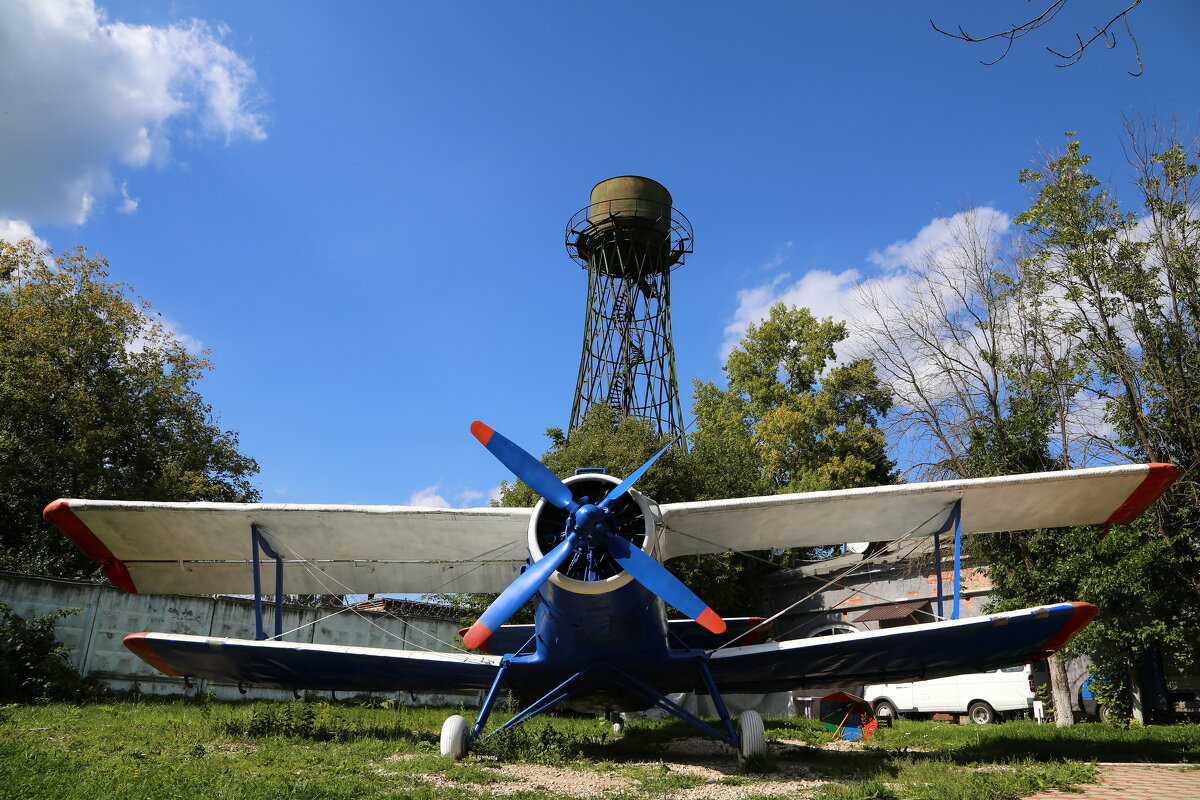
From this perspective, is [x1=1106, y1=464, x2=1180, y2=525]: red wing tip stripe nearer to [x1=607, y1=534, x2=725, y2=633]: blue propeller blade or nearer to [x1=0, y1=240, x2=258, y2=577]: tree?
[x1=607, y1=534, x2=725, y2=633]: blue propeller blade

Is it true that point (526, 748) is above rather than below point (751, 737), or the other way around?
below

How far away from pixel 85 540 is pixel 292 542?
7.93ft

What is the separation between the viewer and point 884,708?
1838cm

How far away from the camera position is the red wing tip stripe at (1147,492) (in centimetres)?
841

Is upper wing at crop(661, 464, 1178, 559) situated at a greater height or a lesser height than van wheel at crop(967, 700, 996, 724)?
greater

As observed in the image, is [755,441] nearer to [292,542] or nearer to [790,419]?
[790,419]

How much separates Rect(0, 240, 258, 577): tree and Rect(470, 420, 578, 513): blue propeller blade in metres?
14.3

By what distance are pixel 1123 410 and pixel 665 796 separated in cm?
1309

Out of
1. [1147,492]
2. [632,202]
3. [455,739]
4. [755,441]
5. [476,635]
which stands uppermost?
[632,202]

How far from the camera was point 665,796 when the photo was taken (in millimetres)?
6293

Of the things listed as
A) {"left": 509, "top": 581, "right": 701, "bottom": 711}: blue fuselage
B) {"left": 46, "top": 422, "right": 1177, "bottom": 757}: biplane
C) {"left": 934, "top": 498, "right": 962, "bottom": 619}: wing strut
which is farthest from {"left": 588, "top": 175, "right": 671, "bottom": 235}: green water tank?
{"left": 509, "top": 581, "right": 701, "bottom": 711}: blue fuselage

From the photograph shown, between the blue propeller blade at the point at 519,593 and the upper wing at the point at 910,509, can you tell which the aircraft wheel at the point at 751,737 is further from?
the blue propeller blade at the point at 519,593

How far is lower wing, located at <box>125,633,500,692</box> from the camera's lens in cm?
842

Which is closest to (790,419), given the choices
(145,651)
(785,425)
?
(785,425)
